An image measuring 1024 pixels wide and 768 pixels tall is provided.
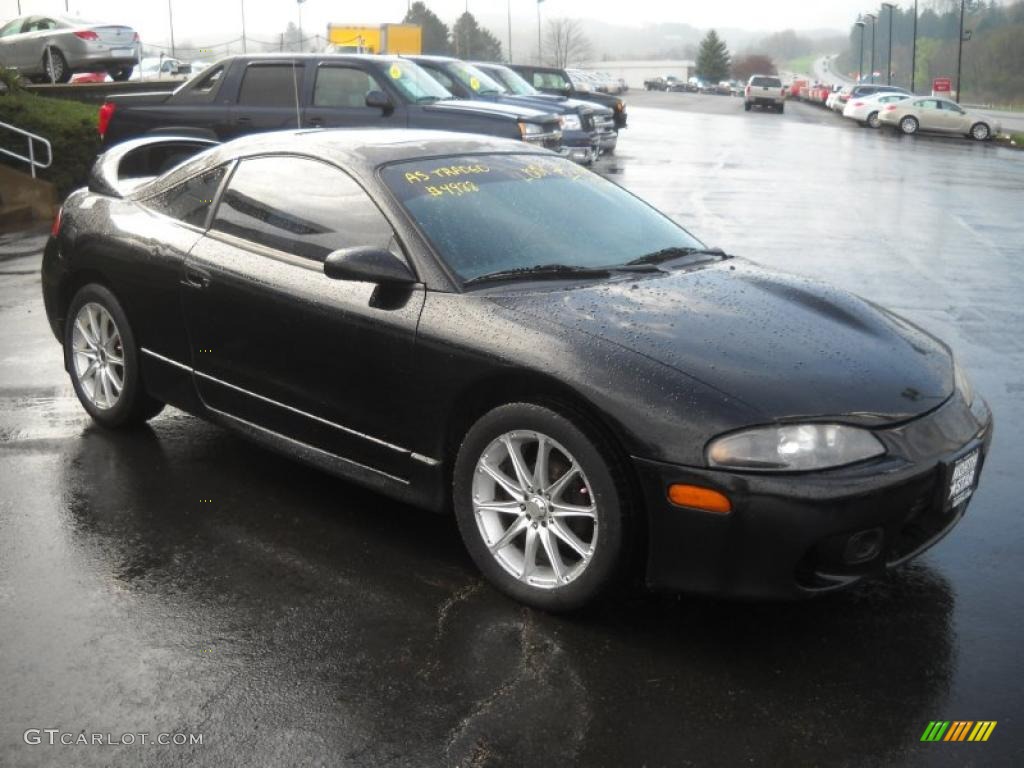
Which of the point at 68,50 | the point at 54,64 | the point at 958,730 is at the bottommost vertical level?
the point at 958,730

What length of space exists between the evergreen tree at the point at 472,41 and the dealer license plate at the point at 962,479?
397ft

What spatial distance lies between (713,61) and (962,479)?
6440 inches

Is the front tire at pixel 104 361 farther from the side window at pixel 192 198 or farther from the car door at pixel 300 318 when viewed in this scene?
the car door at pixel 300 318

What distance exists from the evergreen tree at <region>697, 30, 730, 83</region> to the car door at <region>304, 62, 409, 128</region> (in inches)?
5916

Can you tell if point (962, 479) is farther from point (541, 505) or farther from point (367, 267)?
point (367, 267)

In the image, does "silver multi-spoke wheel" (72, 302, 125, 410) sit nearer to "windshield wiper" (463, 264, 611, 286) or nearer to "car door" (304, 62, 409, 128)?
"windshield wiper" (463, 264, 611, 286)

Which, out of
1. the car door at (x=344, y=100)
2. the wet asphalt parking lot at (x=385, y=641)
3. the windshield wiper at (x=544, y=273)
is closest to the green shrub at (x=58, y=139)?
the car door at (x=344, y=100)

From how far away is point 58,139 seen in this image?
15219 mm

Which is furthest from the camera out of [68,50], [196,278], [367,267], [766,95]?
[766,95]

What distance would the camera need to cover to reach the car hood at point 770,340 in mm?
3701

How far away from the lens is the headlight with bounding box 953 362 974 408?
4172 mm

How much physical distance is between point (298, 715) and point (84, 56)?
26543mm

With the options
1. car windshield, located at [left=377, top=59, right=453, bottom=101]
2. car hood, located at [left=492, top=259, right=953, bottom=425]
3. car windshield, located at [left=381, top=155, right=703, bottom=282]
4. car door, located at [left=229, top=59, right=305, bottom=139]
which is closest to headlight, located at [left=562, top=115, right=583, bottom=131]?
car windshield, located at [left=377, top=59, right=453, bottom=101]

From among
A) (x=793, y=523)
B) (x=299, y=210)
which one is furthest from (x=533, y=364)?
(x=299, y=210)
